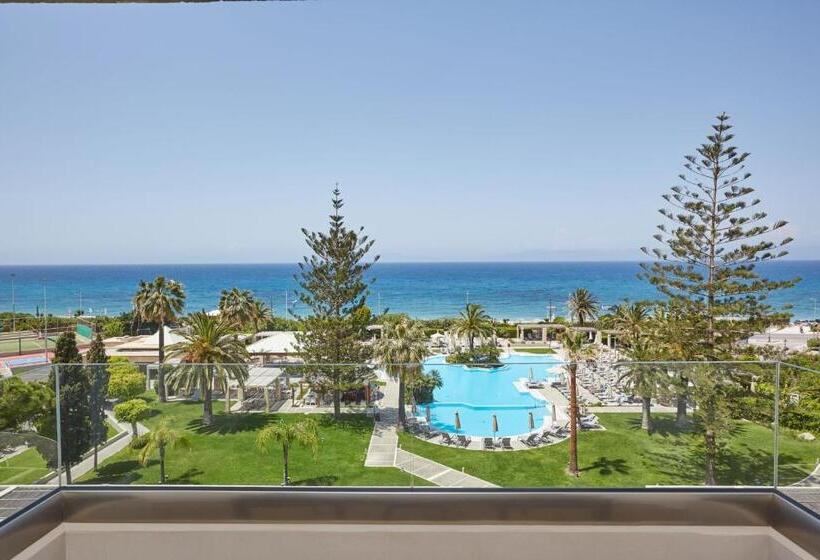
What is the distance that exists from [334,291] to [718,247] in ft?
37.3

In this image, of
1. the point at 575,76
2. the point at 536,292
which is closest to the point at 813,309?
the point at 536,292

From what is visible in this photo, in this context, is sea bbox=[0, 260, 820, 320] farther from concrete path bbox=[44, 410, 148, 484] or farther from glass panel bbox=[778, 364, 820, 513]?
glass panel bbox=[778, 364, 820, 513]

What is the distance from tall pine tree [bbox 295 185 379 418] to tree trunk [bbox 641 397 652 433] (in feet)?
40.8

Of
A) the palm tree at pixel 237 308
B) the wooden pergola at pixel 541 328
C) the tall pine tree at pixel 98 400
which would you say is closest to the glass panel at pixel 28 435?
the tall pine tree at pixel 98 400

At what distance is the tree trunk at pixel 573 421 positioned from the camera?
274 cm

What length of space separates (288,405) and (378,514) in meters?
0.96

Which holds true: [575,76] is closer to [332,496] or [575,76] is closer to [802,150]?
[332,496]

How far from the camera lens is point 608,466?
264 centimetres

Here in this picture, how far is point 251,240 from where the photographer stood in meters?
60.6

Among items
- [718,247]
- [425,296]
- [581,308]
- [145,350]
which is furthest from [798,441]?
[425,296]

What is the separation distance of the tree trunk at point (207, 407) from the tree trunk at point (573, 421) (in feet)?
6.81

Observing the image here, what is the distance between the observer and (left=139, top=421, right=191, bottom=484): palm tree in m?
2.46

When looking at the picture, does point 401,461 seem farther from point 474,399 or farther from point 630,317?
point 630,317

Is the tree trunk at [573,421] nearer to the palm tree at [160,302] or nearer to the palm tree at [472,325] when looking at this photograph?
the palm tree at [160,302]
